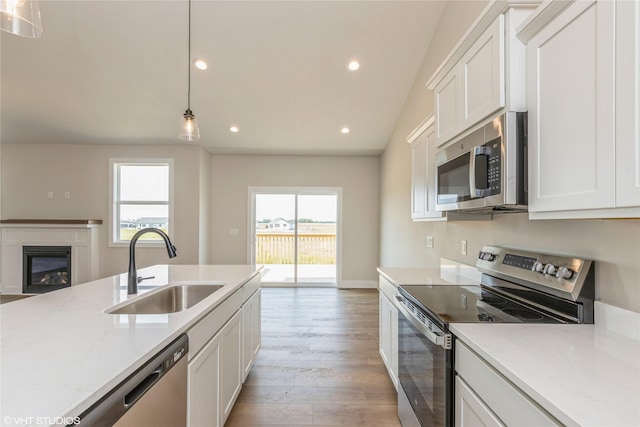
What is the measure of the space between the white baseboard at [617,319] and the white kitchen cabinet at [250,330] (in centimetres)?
195

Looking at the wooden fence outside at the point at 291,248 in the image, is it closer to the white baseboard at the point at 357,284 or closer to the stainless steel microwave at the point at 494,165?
the white baseboard at the point at 357,284

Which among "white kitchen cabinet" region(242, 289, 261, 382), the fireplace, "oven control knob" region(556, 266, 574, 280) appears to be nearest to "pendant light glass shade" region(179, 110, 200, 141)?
"white kitchen cabinet" region(242, 289, 261, 382)

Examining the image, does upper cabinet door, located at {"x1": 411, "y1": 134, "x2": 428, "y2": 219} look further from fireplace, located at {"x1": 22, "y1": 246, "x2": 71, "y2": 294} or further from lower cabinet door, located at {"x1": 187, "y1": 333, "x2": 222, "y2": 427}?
fireplace, located at {"x1": 22, "y1": 246, "x2": 71, "y2": 294}

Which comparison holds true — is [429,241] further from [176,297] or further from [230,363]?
[176,297]

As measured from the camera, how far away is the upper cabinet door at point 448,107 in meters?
1.64

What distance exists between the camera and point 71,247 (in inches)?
185

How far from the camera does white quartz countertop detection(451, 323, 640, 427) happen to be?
0.65 m

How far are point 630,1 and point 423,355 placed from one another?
4.85 feet

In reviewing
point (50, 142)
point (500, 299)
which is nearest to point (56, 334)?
point (500, 299)

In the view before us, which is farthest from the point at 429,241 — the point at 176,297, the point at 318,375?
the point at 176,297

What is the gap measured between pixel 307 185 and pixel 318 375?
3572 mm

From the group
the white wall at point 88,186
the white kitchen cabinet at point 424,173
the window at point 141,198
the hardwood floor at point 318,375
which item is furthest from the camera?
the window at point 141,198

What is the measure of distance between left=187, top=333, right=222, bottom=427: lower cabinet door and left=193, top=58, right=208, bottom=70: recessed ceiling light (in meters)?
3.06

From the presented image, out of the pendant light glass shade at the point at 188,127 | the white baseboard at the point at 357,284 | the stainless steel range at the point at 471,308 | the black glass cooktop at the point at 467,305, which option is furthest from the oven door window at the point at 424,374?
the white baseboard at the point at 357,284
